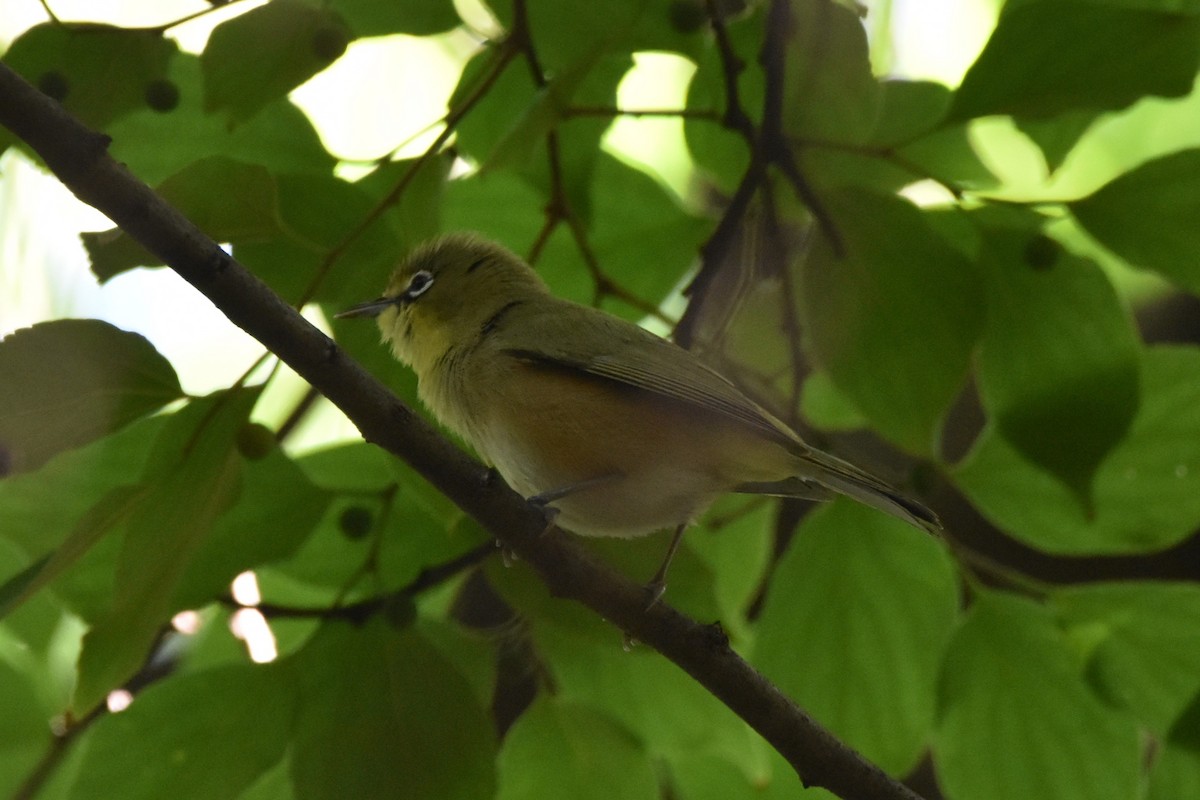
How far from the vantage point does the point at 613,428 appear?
2.56 meters

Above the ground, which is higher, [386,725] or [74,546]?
[74,546]

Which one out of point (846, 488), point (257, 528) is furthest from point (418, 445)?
point (846, 488)

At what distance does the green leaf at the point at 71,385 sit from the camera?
6.09 ft

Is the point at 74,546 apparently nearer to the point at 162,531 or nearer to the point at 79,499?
the point at 162,531

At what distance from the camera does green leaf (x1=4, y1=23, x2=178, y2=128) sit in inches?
86.6

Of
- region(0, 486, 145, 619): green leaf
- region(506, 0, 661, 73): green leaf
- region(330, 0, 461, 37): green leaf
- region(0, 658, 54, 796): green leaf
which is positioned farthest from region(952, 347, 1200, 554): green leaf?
region(0, 658, 54, 796): green leaf

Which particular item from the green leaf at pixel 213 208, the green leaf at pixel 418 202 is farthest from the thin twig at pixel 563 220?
the green leaf at pixel 213 208

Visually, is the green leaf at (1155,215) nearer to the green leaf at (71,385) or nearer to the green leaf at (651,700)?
the green leaf at (651,700)

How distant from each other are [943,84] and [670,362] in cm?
77

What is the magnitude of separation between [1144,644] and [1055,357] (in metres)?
0.57

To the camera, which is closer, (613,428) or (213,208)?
(213,208)

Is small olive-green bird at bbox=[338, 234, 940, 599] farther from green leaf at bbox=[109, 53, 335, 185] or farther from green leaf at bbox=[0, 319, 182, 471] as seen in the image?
green leaf at bbox=[0, 319, 182, 471]

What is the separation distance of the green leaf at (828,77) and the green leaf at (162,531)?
46.9 inches

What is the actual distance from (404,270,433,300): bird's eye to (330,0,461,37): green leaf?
83cm
